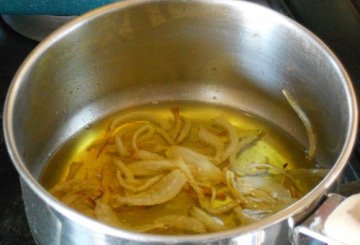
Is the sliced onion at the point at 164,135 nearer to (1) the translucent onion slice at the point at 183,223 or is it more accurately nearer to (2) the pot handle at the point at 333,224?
(1) the translucent onion slice at the point at 183,223

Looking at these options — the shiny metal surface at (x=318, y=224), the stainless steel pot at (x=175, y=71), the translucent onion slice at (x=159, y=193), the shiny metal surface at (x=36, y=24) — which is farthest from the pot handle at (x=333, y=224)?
the shiny metal surface at (x=36, y=24)

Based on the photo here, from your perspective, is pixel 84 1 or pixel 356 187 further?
pixel 84 1

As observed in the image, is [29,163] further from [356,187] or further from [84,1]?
[356,187]

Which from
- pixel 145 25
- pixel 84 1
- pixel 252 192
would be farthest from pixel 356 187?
pixel 84 1

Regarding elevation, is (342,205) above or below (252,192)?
above

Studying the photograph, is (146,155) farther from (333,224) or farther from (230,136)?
(333,224)

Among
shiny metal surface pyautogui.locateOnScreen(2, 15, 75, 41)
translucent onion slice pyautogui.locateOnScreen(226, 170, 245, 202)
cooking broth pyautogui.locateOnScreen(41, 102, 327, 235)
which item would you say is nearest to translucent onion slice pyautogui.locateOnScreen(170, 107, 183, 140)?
cooking broth pyautogui.locateOnScreen(41, 102, 327, 235)
